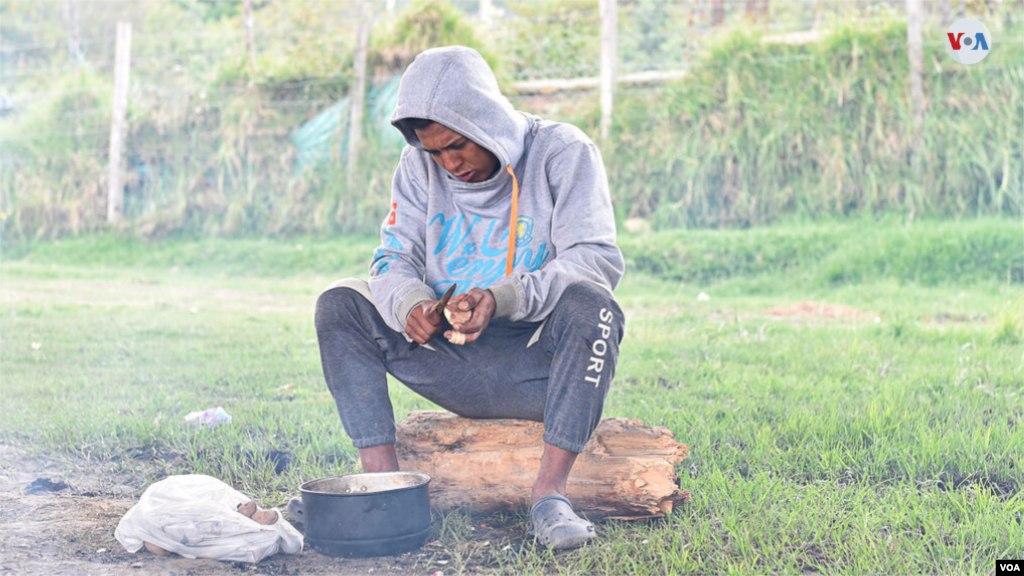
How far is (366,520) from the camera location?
232 cm

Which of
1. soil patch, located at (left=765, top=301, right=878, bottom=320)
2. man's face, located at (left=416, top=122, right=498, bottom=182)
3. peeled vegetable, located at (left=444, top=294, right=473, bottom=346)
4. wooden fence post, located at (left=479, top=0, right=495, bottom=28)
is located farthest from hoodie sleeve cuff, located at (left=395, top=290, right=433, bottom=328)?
wooden fence post, located at (left=479, top=0, right=495, bottom=28)

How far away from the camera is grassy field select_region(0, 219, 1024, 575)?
2.39 m

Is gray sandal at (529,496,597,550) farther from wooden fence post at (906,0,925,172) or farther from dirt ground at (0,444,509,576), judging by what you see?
wooden fence post at (906,0,925,172)

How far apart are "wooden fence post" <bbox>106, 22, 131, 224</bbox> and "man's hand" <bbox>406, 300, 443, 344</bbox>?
10308 mm

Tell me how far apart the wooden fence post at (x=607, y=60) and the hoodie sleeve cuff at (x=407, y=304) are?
25.9 feet

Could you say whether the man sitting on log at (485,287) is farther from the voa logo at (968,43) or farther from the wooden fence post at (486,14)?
the wooden fence post at (486,14)

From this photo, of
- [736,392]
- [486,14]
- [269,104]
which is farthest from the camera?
[486,14]

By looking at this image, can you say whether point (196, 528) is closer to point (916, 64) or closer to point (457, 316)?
point (457, 316)

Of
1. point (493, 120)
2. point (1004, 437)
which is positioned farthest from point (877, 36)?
point (493, 120)

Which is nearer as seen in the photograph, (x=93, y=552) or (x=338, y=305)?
(x=93, y=552)

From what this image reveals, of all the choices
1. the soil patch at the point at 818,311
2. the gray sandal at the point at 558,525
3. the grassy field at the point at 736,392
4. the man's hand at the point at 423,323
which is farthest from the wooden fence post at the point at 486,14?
the gray sandal at the point at 558,525

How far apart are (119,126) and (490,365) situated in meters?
10.6

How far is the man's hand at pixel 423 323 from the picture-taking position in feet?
8.13

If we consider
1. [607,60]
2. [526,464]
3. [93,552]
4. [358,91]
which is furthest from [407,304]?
[358,91]
